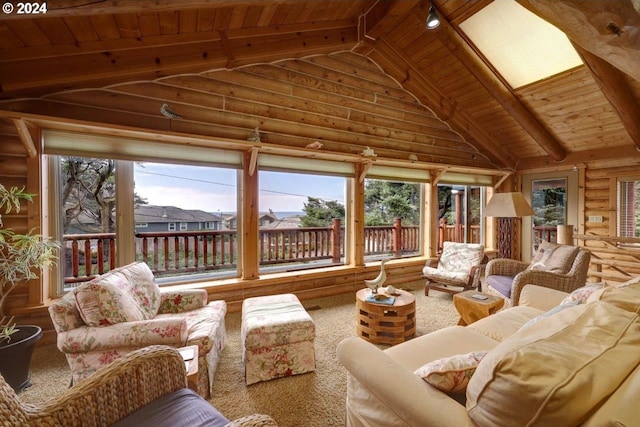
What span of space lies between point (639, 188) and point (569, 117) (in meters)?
1.54

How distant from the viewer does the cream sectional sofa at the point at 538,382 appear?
27.1 inches

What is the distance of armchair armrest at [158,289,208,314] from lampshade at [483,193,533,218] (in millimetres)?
3333

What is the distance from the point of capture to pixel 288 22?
2896 mm

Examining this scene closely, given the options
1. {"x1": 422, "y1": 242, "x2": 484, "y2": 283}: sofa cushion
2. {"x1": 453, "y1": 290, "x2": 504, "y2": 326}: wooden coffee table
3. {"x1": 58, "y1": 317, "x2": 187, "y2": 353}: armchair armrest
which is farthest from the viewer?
{"x1": 422, "y1": 242, "x2": 484, "y2": 283}: sofa cushion

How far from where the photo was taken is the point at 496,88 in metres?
3.82

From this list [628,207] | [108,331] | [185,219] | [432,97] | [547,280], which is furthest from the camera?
[432,97]

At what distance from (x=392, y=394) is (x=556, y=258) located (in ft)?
10.3

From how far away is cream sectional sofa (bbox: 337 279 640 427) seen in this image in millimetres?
688

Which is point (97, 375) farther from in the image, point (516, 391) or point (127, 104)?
point (127, 104)

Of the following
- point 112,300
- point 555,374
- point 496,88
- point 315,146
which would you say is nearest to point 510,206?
point 496,88

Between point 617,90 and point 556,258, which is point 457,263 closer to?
point 556,258

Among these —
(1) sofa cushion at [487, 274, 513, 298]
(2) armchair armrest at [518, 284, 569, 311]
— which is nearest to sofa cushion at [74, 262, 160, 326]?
(2) armchair armrest at [518, 284, 569, 311]

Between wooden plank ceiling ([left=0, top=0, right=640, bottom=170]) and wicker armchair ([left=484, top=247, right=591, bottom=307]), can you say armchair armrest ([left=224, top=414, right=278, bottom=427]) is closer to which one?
wooden plank ceiling ([left=0, top=0, right=640, bottom=170])

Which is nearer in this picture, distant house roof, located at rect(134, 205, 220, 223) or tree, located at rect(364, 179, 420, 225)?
distant house roof, located at rect(134, 205, 220, 223)
